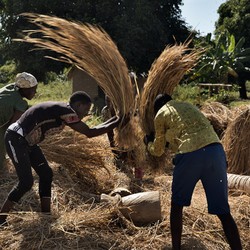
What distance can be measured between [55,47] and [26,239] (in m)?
1.61

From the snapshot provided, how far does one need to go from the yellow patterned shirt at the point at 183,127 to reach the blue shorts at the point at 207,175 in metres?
0.05

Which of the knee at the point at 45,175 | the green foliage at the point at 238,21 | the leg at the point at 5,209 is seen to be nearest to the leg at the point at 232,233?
the knee at the point at 45,175

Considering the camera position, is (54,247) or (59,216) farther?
(59,216)

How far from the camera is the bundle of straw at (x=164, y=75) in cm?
386

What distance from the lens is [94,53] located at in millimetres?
3779

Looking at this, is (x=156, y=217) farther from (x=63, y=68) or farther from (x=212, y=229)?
(x=63, y=68)

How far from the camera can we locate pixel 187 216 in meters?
3.69

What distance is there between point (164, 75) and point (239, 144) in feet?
5.71

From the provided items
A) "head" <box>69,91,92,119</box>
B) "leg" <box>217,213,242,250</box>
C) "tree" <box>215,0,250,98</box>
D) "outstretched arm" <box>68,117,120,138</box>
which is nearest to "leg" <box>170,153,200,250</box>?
"leg" <box>217,213,242,250</box>

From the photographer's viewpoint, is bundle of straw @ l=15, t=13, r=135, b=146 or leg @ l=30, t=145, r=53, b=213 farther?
bundle of straw @ l=15, t=13, r=135, b=146

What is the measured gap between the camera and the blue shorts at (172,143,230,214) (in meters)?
2.88

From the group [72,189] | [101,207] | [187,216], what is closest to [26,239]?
[101,207]

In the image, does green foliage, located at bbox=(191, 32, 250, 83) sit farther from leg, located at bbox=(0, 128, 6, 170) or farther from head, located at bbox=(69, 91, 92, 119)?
head, located at bbox=(69, 91, 92, 119)

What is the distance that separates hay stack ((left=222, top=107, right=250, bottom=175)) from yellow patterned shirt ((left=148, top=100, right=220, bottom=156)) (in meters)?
2.24
